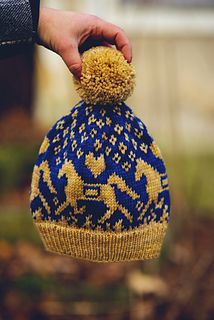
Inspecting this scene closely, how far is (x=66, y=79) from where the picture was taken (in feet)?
19.2

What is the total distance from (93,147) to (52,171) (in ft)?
0.40

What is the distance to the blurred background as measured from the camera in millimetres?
3258

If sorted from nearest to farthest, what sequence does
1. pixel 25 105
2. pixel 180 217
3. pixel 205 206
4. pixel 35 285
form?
pixel 35 285
pixel 180 217
pixel 205 206
pixel 25 105

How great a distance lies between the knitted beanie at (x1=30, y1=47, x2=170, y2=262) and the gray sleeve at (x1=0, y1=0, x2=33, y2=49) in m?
0.16

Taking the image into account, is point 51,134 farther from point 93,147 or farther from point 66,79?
point 66,79

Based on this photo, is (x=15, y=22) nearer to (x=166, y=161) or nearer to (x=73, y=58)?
(x=73, y=58)

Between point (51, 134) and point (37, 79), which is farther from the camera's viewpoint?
point (37, 79)

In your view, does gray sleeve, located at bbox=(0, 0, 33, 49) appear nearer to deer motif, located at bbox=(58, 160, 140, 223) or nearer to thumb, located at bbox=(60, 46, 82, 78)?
thumb, located at bbox=(60, 46, 82, 78)

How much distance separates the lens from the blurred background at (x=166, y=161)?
10.7ft

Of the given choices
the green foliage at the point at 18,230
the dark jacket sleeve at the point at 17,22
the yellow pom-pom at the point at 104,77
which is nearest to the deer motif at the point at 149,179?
the yellow pom-pom at the point at 104,77

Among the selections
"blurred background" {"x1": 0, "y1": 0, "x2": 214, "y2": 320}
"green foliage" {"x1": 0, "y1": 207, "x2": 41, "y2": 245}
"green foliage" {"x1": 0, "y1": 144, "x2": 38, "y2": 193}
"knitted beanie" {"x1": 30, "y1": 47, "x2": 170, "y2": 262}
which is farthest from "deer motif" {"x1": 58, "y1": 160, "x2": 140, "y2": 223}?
"green foliage" {"x1": 0, "y1": 144, "x2": 38, "y2": 193}

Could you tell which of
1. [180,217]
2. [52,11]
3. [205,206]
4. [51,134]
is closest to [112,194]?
[51,134]

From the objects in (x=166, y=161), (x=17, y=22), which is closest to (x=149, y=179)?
(x=17, y=22)

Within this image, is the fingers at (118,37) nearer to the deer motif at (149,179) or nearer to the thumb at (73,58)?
the thumb at (73,58)
